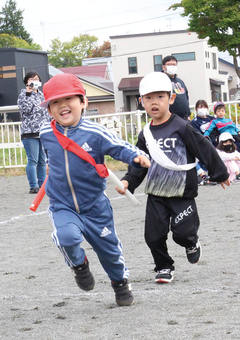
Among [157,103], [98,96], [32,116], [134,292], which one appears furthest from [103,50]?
[134,292]

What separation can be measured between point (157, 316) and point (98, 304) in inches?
24.6

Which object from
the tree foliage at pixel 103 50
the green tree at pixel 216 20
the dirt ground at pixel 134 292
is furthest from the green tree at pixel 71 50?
the dirt ground at pixel 134 292

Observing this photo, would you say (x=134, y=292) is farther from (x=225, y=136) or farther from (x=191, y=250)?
(x=225, y=136)

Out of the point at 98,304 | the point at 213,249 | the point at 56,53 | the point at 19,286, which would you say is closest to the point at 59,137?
the point at 98,304

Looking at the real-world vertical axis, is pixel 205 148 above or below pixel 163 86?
below

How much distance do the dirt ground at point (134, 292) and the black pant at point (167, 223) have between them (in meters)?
0.24

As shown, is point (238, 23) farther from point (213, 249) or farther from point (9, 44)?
point (9, 44)

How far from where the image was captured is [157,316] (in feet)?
14.3

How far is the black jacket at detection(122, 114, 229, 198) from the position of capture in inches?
214

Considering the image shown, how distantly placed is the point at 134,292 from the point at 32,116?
7.31m

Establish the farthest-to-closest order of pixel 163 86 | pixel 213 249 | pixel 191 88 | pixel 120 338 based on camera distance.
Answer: pixel 191 88
pixel 213 249
pixel 163 86
pixel 120 338

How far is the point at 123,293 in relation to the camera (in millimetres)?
4734

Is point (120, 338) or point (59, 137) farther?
point (59, 137)

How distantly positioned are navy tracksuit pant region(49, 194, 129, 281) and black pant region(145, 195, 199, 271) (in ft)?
2.69
